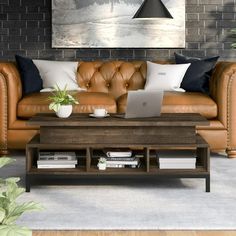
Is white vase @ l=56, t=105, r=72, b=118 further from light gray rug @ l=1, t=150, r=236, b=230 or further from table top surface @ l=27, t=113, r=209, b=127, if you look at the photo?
light gray rug @ l=1, t=150, r=236, b=230

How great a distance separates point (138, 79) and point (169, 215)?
A: 8.90 ft

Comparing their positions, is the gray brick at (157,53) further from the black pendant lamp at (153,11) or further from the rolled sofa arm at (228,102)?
the rolled sofa arm at (228,102)

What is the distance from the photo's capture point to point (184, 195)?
3.70 meters

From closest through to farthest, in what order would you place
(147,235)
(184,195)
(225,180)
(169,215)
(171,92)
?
(147,235), (169,215), (184,195), (225,180), (171,92)

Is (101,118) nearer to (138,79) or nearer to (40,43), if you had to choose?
(138,79)

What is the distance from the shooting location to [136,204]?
11.4 feet

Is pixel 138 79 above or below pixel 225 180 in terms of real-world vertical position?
above

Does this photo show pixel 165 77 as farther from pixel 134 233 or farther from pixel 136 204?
pixel 134 233

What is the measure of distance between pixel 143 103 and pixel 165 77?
1803 mm

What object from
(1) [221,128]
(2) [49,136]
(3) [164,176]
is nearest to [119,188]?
(3) [164,176]

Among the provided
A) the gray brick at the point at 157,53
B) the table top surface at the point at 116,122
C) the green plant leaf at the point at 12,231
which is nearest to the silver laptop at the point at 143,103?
the table top surface at the point at 116,122

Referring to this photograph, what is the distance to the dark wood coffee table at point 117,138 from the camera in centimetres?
378

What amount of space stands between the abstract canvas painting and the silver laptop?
279cm

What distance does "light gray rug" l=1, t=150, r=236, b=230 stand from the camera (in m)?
3.00
